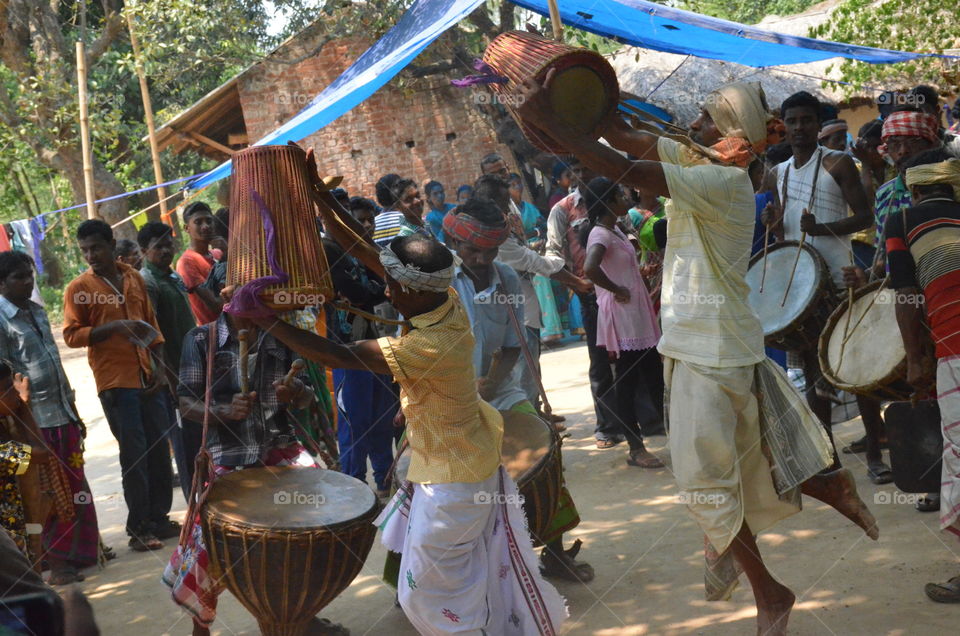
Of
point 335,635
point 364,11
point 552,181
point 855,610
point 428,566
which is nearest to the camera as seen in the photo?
point 428,566

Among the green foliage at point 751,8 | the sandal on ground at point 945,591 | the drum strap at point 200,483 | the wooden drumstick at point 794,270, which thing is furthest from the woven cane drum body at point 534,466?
the green foliage at point 751,8

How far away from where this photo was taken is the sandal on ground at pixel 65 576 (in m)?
5.80

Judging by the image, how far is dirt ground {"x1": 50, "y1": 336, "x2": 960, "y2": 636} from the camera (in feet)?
13.8

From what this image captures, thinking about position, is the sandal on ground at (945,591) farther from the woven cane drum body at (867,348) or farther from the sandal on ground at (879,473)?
the sandal on ground at (879,473)

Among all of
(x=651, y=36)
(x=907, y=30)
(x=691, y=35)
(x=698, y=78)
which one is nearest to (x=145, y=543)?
(x=651, y=36)

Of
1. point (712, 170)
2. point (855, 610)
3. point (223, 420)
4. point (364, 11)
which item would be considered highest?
point (364, 11)

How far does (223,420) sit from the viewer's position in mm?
4367

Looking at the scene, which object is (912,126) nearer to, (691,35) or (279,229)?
(279,229)

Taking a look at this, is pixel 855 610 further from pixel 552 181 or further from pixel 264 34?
pixel 264 34

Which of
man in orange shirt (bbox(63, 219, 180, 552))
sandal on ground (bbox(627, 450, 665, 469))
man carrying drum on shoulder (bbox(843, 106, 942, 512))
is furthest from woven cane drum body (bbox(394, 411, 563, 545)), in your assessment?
man in orange shirt (bbox(63, 219, 180, 552))

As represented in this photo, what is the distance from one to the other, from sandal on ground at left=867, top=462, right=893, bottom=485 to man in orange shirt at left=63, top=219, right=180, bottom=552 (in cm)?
443

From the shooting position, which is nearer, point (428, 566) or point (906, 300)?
point (428, 566)

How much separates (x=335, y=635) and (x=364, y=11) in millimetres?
11353

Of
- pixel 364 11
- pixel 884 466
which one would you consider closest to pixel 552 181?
pixel 364 11
